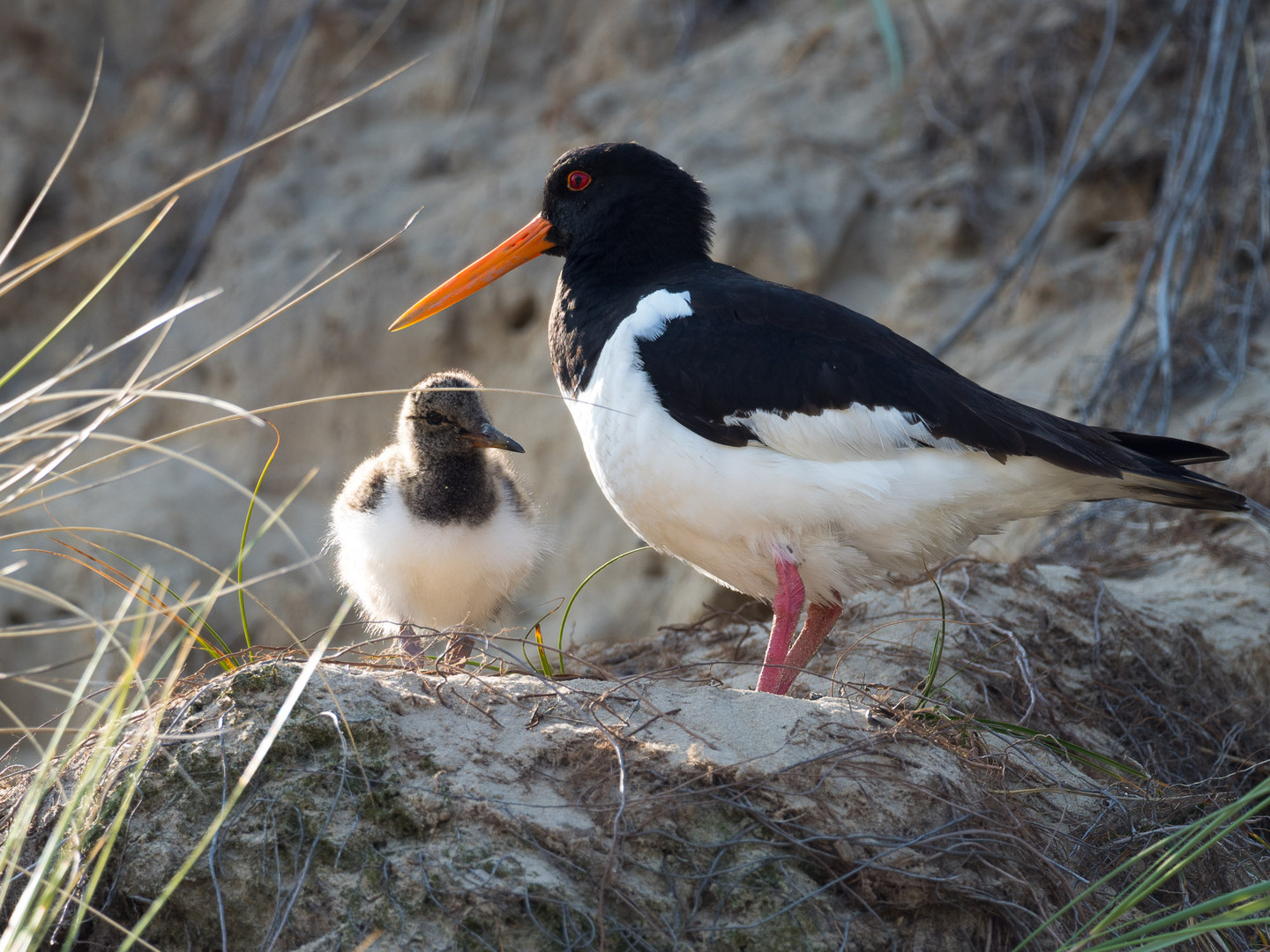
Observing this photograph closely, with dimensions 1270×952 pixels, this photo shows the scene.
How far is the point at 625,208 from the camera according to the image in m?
3.98

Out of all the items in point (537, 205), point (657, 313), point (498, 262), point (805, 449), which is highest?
point (537, 205)

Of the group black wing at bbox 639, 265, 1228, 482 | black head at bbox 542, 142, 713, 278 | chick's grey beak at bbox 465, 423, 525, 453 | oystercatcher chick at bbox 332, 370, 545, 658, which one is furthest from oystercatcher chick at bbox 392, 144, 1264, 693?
oystercatcher chick at bbox 332, 370, 545, 658

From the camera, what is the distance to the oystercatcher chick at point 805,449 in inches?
129

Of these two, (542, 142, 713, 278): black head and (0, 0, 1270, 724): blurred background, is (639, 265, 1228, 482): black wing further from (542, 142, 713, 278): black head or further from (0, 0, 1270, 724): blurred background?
(0, 0, 1270, 724): blurred background

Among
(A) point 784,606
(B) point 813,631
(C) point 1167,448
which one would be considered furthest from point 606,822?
(C) point 1167,448

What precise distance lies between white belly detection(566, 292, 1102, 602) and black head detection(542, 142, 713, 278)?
536mm

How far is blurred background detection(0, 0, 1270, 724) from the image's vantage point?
576cm

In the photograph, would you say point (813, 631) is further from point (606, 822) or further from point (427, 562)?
point (606, 822)

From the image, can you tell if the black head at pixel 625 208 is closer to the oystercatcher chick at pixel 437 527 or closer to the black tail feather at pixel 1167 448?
the oystercatcher chick at pixel 437 527

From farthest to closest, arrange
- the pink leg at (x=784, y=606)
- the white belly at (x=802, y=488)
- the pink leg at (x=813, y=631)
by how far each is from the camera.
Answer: the pink leg at (x=813, y=631) < the pink leg at (x=784, y=606) < the white belly at (x=802, y=488)

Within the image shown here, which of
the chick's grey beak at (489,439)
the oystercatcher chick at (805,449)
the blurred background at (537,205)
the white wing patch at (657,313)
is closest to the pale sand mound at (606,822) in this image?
the oystercatcher chick at (805,449)

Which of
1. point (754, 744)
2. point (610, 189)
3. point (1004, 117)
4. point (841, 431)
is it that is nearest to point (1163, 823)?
point (754, 744)

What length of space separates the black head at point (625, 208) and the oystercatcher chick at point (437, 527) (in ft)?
2.24

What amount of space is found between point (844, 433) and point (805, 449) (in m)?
0.12
